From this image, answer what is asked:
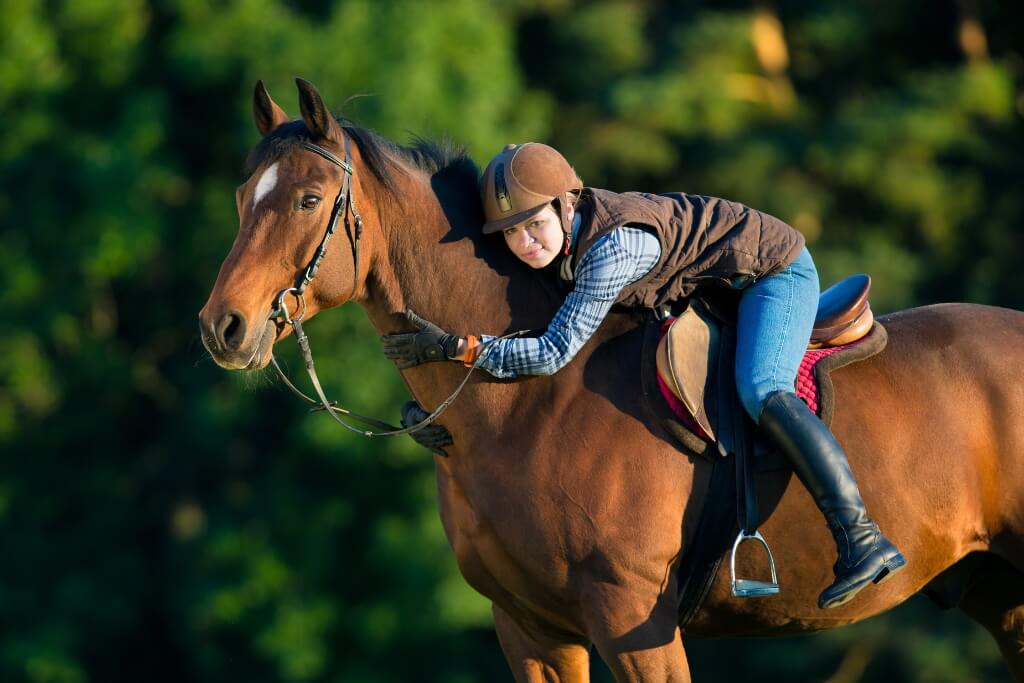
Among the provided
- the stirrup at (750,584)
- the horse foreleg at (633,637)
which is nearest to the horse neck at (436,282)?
the horse foreleg at (633,637)

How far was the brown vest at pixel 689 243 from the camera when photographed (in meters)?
4.90

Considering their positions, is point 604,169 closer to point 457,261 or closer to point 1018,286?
point 1018,286

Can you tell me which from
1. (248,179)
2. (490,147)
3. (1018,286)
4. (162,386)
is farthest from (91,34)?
(248,179)

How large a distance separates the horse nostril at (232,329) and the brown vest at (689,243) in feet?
4.20

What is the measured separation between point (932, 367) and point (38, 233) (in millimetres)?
18863

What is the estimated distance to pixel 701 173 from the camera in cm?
2052

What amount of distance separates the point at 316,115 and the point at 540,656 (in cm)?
234

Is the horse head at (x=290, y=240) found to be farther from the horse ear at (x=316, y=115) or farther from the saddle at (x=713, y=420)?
the saddle at (x=713, y=420)

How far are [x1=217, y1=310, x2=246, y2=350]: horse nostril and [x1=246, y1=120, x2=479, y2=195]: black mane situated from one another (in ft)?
2.12

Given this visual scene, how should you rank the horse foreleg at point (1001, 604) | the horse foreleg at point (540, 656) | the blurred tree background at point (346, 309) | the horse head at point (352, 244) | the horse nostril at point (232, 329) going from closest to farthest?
the horse nostril at point (232, 329), the horse head at point (352, 244), the horse foreleg at point (540, 656), the horse foreleg at point (1001, 604), the blurred tree background at point (346, 309)

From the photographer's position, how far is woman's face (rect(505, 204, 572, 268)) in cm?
486

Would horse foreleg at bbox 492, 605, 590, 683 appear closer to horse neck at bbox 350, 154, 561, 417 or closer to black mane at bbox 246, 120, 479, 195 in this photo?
horse neck at bbox 350, 154, 561, 417

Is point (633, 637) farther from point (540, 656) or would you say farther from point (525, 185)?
point (525, 185)

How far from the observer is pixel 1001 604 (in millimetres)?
5629
